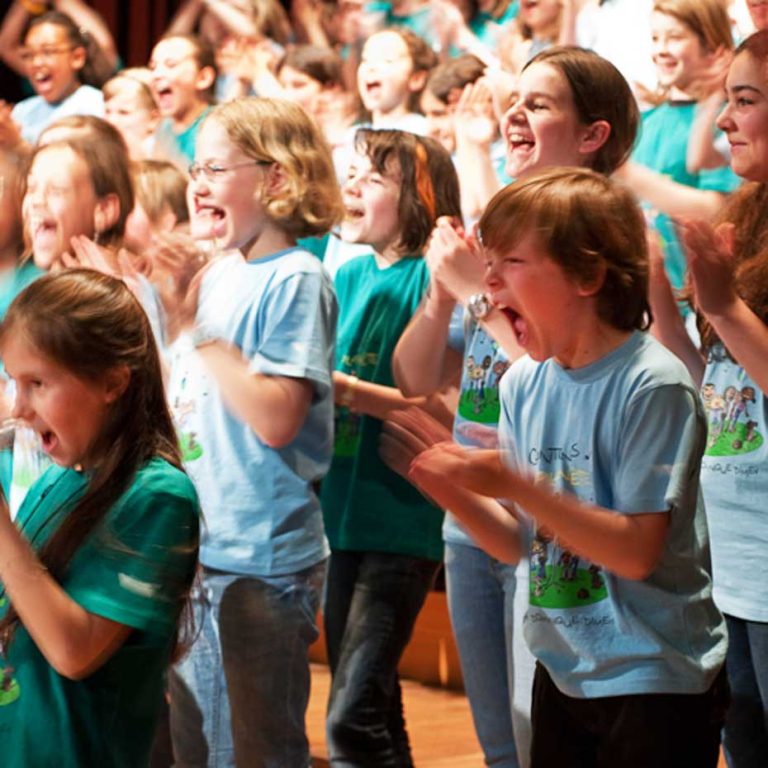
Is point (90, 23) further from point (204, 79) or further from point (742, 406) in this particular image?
point (742, 406)

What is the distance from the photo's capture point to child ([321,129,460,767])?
2.76 meters

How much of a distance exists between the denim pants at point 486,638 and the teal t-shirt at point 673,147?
108 centimetres

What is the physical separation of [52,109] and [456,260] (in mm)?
3348

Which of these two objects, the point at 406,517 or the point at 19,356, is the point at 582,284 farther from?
the point at 406,517

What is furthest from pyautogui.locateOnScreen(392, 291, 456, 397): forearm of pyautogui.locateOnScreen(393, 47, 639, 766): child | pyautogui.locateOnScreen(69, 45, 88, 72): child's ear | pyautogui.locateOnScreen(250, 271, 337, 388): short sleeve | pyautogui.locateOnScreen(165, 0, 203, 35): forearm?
pyautogui.locateOnScreen(165, 0, 203, 35): forearm

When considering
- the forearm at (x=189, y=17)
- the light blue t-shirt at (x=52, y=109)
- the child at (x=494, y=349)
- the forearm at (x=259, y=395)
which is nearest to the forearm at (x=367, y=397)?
the child at (x=494, y=349)

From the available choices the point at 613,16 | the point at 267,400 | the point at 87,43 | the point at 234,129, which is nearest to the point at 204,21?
the point at 87,43

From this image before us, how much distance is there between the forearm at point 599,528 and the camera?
163cm

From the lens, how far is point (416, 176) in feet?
9.70

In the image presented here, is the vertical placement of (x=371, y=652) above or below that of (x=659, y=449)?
below

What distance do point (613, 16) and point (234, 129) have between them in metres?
1.58

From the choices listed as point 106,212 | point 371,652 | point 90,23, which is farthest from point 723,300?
point 90,23

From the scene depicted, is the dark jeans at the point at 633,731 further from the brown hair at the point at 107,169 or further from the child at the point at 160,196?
the child at the point at 160,196

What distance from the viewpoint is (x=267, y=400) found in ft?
7.87
